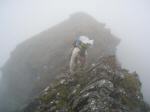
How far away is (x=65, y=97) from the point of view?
2248cm

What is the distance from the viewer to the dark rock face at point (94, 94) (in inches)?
752

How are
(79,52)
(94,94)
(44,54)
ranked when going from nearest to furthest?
(94,94), (79,52), (44,54)

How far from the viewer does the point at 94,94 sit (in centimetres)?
1966

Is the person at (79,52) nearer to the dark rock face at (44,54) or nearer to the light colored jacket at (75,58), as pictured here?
the light colored jacket at (75,58)

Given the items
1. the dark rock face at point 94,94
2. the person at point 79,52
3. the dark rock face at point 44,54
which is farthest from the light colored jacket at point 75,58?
the dark rock face at point 44,54

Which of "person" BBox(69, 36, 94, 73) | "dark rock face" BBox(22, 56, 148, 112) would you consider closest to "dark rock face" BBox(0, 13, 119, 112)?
"person" BBox(69, 36, 94, 73)

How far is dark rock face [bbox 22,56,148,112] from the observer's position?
1911 cm

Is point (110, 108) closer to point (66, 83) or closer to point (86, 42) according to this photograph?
point (66, 83)

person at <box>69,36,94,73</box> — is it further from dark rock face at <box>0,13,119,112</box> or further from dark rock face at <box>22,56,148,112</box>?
dark rock face at <box>0,13,119,112</box>

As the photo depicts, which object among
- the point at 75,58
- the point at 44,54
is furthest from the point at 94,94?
the point at 44,54

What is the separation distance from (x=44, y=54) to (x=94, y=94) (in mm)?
50118

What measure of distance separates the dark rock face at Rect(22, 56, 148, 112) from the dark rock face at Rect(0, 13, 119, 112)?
26.3 meters

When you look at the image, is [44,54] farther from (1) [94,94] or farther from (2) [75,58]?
(1) [94,94]

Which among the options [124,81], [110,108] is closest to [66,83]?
[124,81]
